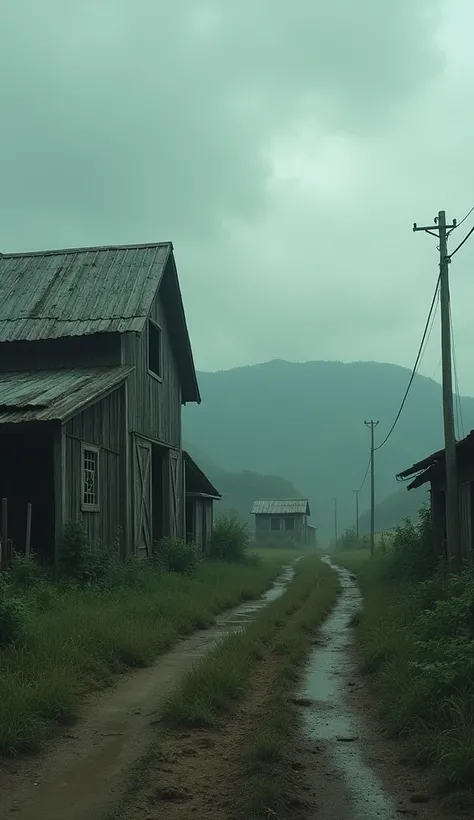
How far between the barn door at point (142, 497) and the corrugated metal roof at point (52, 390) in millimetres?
2660

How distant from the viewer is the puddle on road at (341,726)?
560 cm

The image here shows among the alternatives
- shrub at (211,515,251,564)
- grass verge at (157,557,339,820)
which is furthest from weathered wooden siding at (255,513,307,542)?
grass verge at (157,557,339,820)

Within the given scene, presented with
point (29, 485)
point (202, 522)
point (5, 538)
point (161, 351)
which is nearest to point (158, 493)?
point (161, 351)

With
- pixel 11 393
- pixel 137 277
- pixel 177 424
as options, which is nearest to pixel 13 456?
pixel 11 393

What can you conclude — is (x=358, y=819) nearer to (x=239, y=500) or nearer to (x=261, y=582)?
(x=261, y=582)

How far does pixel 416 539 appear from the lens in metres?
24.7

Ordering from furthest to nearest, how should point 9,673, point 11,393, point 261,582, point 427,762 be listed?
point 261,582 → point 11,393 → point 9,673 → point 427,762

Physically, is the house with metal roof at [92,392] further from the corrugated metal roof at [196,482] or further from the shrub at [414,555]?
the shrub at [414,555]

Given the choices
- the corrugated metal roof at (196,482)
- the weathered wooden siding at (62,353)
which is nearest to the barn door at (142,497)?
the weathered wooden siding at (62,353)

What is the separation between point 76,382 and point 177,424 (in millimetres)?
8251

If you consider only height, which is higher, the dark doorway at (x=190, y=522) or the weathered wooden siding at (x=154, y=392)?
the weathered wooden siding at (x=154, y=392)

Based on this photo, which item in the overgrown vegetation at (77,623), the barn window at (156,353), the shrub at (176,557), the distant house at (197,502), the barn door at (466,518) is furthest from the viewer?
the distant house at (197,502)

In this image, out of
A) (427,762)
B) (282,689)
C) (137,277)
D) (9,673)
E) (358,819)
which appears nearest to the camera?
(358,819)

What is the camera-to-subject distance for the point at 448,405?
16109 millimetres
